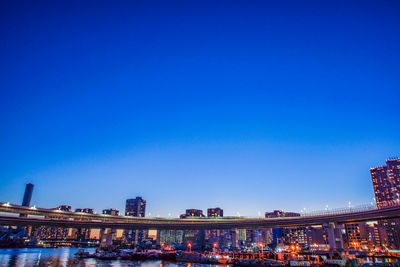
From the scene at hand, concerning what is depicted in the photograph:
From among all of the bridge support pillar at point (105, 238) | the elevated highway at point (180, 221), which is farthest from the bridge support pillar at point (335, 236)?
the bridge support pillar at point (105, 238)

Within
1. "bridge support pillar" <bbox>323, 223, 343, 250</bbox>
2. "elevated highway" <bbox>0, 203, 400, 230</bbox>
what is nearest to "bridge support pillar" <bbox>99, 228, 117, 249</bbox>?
"elevated highway" <bbox>0, 203, 400, 230</bbox>

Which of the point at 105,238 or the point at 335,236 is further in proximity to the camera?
the point at 105,238

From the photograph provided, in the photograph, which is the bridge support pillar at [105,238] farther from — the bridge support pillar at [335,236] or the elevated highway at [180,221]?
the bridge support pillar at [335,236]

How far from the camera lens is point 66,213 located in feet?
424

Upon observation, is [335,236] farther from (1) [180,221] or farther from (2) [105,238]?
(2) [105,238]

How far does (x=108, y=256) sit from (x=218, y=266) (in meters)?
44.8

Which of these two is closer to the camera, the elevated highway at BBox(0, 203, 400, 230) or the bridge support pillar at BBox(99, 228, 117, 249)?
the elevated highway at BBox(0, 203, 400, 230)

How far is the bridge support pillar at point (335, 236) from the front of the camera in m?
90.1

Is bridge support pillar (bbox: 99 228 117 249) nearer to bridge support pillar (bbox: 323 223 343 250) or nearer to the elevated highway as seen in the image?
the elevated highway

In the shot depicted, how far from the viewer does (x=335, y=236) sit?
93.5 m

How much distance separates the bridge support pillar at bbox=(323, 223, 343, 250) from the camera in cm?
9013

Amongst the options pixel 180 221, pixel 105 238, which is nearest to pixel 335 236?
pixel 180 221

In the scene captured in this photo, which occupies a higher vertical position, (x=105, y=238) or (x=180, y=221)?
(x=180, y=221)

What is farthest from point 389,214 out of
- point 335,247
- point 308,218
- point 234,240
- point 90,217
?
point 90,217
